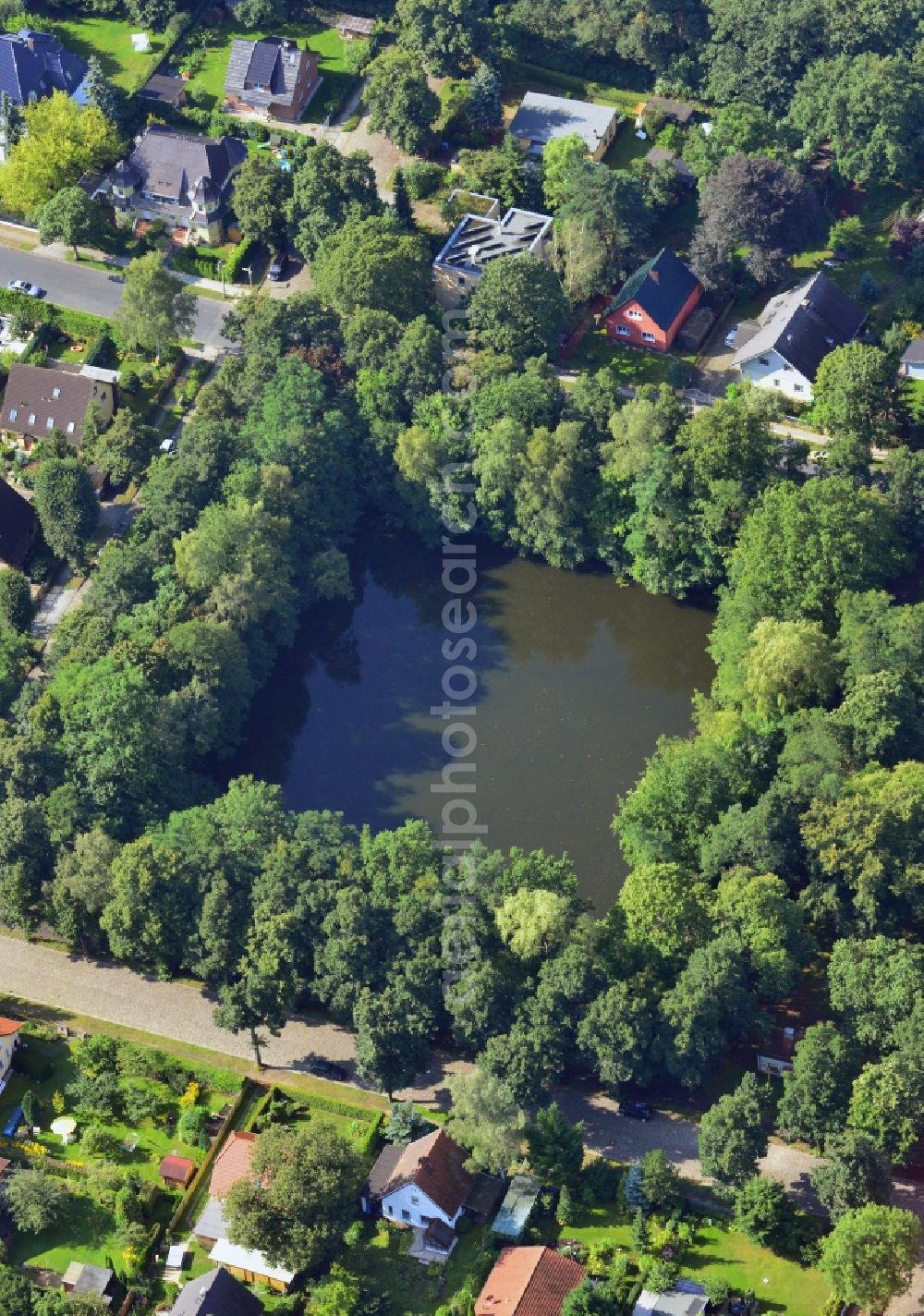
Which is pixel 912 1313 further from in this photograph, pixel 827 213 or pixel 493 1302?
pixel 827 213

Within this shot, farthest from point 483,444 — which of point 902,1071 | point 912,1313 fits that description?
point 912,1313

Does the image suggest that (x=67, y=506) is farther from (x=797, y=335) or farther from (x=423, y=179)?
(x=797, y=335)


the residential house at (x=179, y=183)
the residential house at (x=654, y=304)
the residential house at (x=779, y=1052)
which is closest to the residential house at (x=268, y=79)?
the residential house at (x=179, y=183)

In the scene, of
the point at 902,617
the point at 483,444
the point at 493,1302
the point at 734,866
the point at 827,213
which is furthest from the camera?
the point at 827,213

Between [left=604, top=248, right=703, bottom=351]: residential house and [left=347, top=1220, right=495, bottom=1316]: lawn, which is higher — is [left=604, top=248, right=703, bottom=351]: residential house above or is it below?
above

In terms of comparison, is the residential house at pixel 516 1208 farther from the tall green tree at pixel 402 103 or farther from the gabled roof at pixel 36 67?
the gabled roof at pixel 36 67

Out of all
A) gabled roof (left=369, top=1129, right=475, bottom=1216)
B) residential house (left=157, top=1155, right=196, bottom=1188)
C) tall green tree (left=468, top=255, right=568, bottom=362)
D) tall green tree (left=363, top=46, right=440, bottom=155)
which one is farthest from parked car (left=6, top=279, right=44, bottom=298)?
gabled roof (left=369, top=1129, right=475, bottom=1216)

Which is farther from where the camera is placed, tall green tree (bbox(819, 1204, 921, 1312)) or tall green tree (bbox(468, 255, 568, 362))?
tall green tree (bbox(468, 255, 568, 362))

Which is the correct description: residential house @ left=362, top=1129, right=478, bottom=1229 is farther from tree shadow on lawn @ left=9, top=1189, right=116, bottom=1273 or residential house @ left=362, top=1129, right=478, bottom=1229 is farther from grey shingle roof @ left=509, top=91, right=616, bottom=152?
grey shingle roof @ left=509, top=91, right=616, bottom=152
